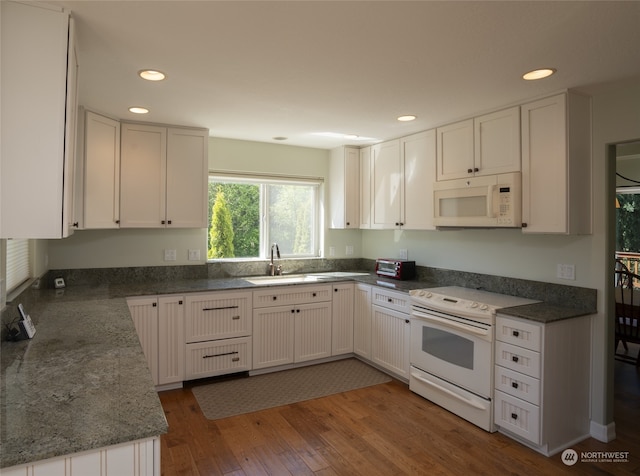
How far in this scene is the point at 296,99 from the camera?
2746mm

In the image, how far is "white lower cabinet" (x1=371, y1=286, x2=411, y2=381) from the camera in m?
3.48

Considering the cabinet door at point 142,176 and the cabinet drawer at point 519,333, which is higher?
the cabinet door at point 142,176

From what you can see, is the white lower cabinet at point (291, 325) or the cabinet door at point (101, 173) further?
the white lower cabinet at point (291, 325)

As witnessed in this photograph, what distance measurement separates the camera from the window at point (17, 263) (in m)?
2.24

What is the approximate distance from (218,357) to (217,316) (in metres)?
0.38

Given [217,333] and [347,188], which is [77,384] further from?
[347,188]

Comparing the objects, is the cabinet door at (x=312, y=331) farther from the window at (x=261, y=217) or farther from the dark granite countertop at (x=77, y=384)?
the dark granite countertop at (x=77, y=384)

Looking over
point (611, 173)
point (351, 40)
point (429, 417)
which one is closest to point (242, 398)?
point (429, 417)

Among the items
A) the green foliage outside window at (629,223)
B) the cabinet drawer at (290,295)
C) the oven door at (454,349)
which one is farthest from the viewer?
the green foliage outside window at (629,223)

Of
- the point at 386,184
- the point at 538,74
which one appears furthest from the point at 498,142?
the point at 386,184

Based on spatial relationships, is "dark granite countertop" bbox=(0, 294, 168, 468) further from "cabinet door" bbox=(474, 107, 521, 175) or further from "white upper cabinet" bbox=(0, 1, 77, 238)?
"cabinet door" bbox=(474, 107, 521, 175)

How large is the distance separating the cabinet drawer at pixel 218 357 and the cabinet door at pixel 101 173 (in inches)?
50.8

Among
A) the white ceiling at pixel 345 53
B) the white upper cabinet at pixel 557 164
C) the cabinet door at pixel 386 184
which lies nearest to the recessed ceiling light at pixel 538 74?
the white ceiling at pixel 345 53

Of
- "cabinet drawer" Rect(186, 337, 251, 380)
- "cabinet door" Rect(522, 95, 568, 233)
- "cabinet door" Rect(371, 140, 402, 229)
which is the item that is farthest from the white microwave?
"cabinet drawer" Rect(186, 337, 251, 380)
